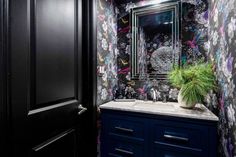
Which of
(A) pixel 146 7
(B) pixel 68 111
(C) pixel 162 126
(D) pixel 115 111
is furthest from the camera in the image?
(A) pixel 146 7

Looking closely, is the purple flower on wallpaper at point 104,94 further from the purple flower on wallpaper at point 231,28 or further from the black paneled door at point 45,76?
the purple flower on wallpaper at point 231,28

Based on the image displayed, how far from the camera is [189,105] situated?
149cm

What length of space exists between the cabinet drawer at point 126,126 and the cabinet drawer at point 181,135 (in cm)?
15

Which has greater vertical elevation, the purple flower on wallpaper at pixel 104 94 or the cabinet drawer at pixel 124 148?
the purple flower on wallpaper at pixel 104 94

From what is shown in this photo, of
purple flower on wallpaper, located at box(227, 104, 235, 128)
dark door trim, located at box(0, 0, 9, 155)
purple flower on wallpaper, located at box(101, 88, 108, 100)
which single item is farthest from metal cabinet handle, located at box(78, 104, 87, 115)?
purple flower on wallpaper, located at box(227, 104, 235, 128)

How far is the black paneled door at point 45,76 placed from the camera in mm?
883

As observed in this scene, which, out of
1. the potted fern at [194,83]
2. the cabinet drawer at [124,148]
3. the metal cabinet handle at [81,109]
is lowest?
the cabinet drawer at [124,148]

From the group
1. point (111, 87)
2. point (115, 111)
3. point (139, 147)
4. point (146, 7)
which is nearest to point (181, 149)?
point (139, 147)

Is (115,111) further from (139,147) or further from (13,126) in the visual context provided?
(13,126)

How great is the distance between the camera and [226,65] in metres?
1.18

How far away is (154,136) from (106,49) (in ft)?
3.67

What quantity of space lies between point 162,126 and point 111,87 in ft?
2.80

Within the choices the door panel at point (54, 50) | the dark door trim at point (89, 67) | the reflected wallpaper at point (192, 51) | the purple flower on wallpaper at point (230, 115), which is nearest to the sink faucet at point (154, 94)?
the reflected wallpaper at point (192, 51)

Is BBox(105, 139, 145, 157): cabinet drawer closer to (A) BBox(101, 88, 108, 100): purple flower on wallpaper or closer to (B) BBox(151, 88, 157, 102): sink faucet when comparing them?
(A) BBox(101, 88, 108, 100): purple flower on wallpaper
